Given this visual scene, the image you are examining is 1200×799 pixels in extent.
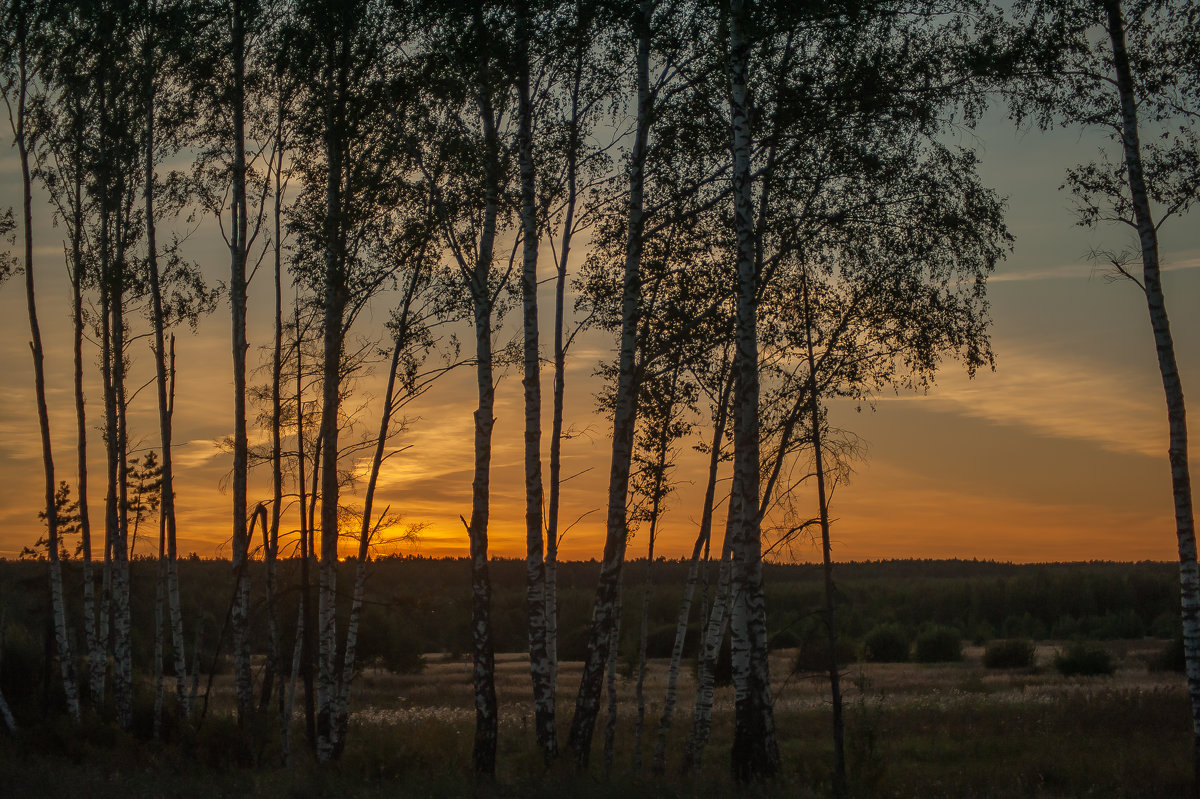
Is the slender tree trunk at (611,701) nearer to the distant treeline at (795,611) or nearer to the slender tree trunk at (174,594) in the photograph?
the slender tree trunk at (174,594)

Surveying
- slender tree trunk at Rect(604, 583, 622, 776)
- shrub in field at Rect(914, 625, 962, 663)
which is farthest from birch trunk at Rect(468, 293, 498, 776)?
shrub in field at Rect(914, 625, 962, 663)

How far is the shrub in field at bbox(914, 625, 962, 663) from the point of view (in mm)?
62844

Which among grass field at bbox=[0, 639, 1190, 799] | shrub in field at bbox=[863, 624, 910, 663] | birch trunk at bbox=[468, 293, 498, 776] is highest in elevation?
birch trunk at bbox=[468, 293, 498, 776]

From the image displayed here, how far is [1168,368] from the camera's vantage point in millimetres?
14547

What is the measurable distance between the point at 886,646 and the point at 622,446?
56179mm

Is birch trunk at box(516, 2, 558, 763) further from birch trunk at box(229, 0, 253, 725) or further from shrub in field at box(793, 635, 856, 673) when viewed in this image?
shrub in field at box(793, 635, 856, 673)

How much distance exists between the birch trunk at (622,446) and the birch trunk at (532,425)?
1.77 ft

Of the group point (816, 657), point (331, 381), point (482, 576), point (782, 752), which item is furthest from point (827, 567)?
point (816, 657)

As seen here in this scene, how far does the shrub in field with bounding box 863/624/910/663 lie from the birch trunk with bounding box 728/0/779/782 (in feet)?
185

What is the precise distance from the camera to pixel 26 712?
25.6 metres

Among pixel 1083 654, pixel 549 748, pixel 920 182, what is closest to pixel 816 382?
pixel 920 182

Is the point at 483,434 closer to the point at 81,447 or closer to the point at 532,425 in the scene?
the point at 532,425

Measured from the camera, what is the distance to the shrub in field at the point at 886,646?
65.8m

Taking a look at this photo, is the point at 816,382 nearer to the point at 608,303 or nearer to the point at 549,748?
the point at 608,303
